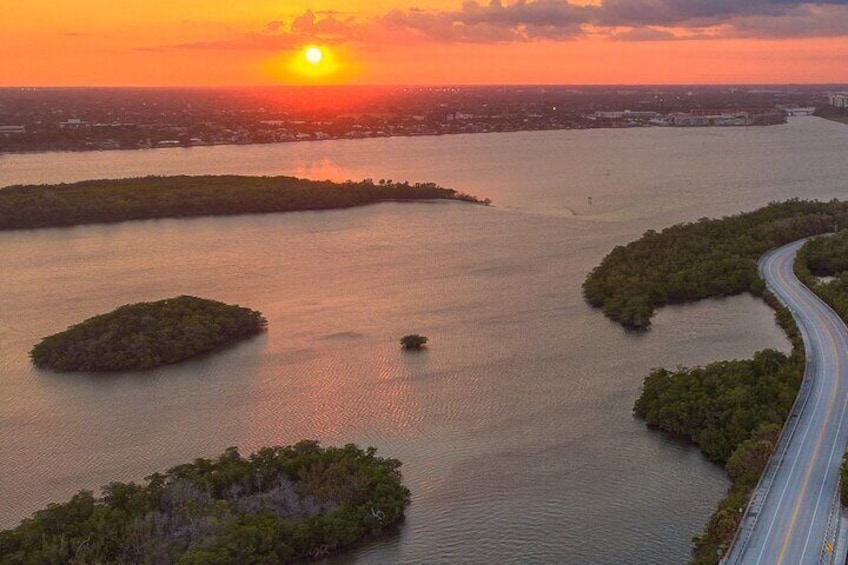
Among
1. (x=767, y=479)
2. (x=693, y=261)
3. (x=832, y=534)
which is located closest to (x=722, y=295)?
(x=693, y=261)

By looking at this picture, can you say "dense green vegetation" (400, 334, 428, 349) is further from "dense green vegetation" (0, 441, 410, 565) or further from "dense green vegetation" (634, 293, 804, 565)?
"dense green vegetation" (0, 441, 410, 565)

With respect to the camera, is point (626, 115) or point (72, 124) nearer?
point (72, 124)

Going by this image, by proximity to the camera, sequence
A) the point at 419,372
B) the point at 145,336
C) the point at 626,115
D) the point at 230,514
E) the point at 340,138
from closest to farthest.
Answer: the point at 230,514, the point at 419,372, the point at 145,336, the point at 340,138, the point at 626,115

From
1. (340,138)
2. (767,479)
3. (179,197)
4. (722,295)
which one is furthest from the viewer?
(340,138)

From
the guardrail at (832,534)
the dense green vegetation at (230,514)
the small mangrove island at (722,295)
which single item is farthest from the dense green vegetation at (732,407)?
the dense green vegetation at (230,514)

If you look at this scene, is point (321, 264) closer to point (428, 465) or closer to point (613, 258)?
point (613, 258)

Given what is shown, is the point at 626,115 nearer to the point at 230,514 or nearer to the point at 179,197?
the point at 179,197

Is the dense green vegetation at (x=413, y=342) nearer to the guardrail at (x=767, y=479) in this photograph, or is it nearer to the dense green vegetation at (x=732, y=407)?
the dense green vegetation at (x=732, y=407)
